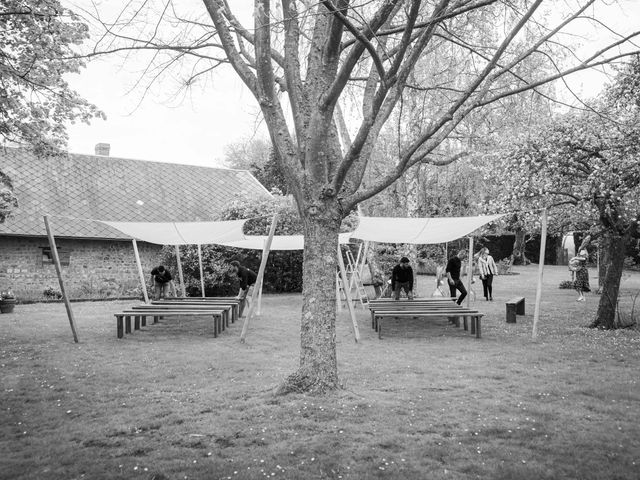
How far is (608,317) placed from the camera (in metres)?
10.8

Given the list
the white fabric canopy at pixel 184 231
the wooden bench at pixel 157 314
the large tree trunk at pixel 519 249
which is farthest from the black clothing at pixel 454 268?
the large tree trunk at pixel 519 249

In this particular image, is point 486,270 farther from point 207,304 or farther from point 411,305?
point 207,304

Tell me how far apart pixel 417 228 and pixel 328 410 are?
22.5 ft

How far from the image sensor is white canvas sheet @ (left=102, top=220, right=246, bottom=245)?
11.5m

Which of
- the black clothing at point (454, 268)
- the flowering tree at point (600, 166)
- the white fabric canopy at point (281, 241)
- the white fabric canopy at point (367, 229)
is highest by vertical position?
the flowering tree at point (600, 166)

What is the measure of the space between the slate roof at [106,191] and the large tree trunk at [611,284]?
45.9 ft

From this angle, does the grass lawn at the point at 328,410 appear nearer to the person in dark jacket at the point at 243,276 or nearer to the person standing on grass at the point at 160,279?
the person in dark jacket at the point at 243,276

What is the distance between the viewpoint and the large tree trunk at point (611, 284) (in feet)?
34.0

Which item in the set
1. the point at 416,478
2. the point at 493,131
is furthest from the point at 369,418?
the point at 493,131

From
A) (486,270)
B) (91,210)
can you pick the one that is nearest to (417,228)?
(486,270)

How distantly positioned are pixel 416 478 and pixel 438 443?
29.6 inches

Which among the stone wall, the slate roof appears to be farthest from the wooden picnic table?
the stone wall

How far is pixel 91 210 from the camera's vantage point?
2170 centimetres

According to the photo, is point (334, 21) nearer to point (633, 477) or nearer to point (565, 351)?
point (633, 477)
